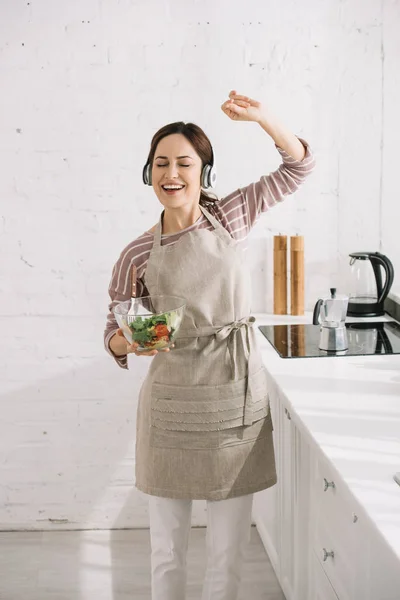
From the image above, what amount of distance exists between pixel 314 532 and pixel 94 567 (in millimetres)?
1062

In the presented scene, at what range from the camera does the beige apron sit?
2.01 metres

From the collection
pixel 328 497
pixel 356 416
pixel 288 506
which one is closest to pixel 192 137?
pixel 356 416

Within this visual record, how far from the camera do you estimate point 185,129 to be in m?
2.05

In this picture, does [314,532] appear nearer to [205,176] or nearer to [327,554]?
[327,554]

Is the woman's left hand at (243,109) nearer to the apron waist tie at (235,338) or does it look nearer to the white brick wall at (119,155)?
the apron waist tie at (235,338)

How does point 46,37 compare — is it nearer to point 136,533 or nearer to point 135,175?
point 135,175

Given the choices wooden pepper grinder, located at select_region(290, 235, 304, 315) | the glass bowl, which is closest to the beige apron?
the glass bowl

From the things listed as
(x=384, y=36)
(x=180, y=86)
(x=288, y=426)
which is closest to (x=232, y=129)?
(x=180, y=86)

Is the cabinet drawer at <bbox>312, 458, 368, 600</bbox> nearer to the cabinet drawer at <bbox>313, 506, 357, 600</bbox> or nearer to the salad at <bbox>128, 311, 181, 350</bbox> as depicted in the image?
the cabinet drawer at <bbox>313, 506, 357, 600</bbox>

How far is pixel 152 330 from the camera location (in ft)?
6.13

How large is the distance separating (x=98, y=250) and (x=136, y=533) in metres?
1.11

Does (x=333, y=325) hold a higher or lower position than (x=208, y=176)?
lower

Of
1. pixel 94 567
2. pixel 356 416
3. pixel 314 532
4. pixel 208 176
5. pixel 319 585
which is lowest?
pixel 94 567

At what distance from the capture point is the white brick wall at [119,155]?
2.94 m
